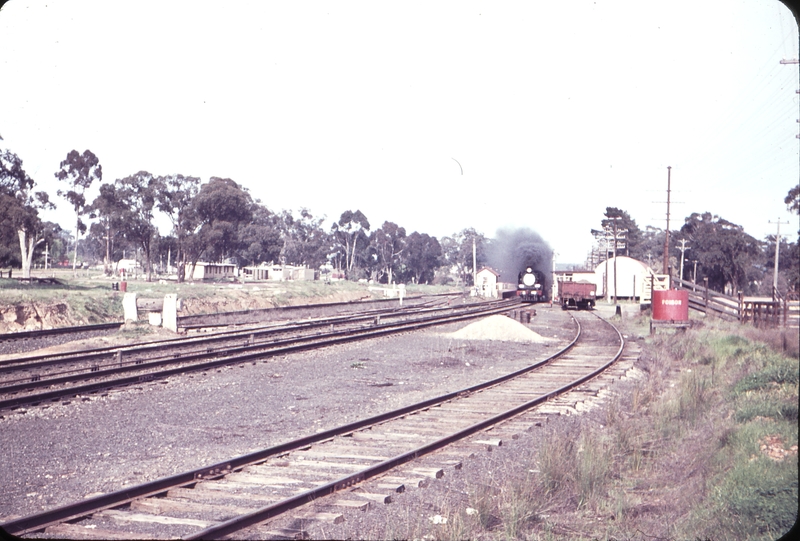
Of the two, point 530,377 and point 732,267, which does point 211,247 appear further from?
point 530,377

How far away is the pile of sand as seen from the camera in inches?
877

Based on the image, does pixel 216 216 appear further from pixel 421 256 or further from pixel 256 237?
pixel 421 256

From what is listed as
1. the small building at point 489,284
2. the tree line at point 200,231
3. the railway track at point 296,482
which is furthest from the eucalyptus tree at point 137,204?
the railway track at point 296,482

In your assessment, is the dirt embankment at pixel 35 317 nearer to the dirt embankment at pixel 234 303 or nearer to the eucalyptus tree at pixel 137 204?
the dirt embankment at pixel 234 303

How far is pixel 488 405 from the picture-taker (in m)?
10.7

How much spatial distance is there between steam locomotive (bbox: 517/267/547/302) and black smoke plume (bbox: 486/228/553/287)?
6650 mm

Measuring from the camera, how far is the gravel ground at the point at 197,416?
6664mm

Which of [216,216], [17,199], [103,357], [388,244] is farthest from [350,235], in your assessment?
[103,357]

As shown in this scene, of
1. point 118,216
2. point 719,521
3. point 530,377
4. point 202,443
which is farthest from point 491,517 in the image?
point 118,216

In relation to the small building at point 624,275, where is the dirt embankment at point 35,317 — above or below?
below

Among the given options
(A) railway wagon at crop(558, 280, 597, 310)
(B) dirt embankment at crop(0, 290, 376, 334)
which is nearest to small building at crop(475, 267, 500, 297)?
(A) railway wagon at crop(558, 280, 597, 310)

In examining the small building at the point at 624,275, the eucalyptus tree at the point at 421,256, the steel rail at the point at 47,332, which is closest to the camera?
the steel rail at the point at 47,332

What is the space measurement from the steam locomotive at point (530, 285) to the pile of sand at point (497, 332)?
2408 centimetres

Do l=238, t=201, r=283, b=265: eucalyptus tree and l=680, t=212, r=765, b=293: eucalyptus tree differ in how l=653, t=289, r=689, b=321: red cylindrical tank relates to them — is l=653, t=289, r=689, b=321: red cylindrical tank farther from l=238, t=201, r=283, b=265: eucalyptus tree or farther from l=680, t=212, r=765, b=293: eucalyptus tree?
l=238, t=201, r=283, b=265: eucalyptus tree
